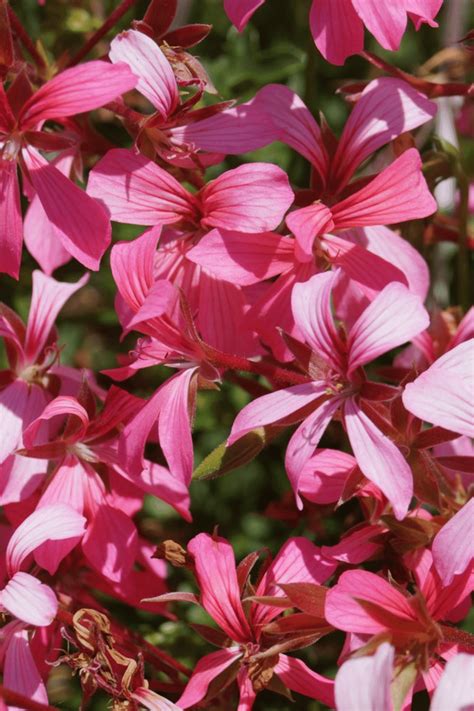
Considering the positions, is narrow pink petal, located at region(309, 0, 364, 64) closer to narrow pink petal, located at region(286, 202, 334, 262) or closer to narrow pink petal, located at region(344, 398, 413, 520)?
narrow pink petal, located at region(286, 202, 334, 262)

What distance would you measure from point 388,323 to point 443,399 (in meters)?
0.08

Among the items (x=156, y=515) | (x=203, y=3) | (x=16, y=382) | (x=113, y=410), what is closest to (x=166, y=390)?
(x=113, y=410)

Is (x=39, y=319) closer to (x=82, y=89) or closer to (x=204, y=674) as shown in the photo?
(x=82, y=89)

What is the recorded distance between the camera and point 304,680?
3.37ft

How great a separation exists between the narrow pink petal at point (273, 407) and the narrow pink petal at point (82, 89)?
309 millimetres

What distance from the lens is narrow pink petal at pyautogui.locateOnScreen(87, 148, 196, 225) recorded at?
109 centimetres

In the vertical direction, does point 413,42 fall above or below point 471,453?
above

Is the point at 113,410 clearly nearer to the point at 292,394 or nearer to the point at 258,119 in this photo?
the point at 292,394

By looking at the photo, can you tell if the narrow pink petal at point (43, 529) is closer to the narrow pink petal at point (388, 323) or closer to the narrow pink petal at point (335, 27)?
the narrow pink petal at point (388, 323)

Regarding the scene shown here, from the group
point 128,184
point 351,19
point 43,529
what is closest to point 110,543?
point 43,529

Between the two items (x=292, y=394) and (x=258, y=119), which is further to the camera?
(x=258, y=119)

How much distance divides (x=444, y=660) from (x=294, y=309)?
0.37 m

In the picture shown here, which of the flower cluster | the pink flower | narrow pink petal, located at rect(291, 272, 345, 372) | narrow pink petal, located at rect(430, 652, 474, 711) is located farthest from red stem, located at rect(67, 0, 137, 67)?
narrow pink petal, located at rect(430, 652, 474, 711)

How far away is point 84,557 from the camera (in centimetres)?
128
